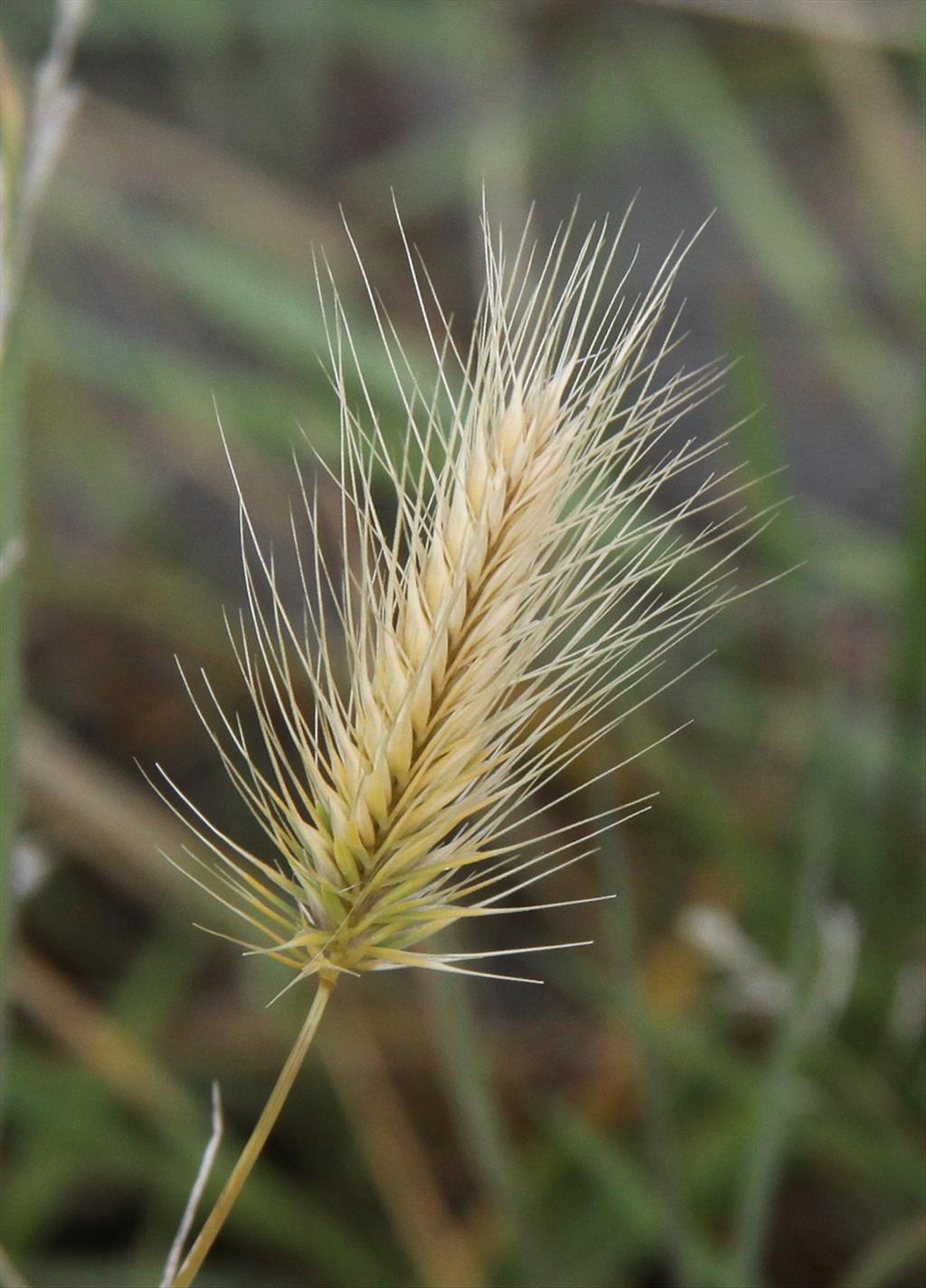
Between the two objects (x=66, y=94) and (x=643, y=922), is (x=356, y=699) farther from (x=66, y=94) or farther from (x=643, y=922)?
(x=643, y=922)

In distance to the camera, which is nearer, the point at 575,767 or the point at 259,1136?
the point at 259,1136

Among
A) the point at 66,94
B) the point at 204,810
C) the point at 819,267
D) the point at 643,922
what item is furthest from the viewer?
the point at 819,267

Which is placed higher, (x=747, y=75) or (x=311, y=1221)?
(x=747, y=75)

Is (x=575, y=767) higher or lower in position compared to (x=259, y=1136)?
lower

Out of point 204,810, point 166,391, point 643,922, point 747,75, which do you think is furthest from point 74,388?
point 747,75

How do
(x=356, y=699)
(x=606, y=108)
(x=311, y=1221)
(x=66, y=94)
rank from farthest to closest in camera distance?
(x=606, y=108)
(x=311, y=1221)
(x=66, y=94)
(x=356, y=699)

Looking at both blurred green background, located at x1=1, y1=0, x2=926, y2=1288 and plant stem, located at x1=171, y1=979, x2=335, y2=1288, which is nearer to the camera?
plant stem, located at x1=171, y1=979, x2=335, y2=1288

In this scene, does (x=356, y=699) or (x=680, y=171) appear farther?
(x=680, y=171)

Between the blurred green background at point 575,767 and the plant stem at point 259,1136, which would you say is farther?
the blurred green background at point 575,767
